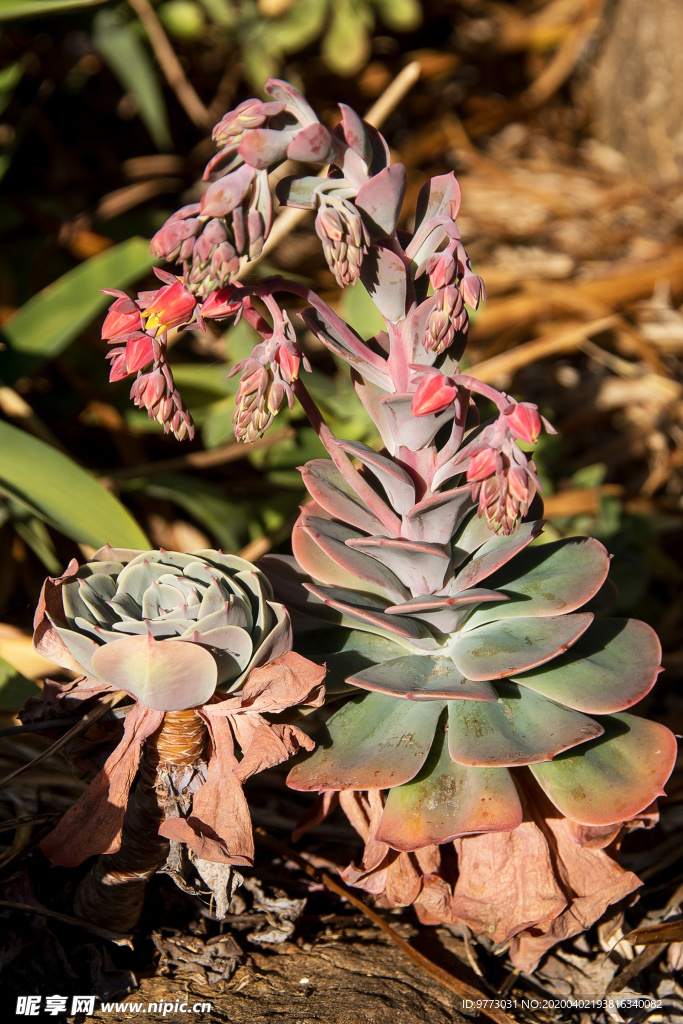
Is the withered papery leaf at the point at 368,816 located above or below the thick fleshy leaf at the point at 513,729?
below

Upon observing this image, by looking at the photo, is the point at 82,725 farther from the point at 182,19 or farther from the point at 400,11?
→ the point at 400,11

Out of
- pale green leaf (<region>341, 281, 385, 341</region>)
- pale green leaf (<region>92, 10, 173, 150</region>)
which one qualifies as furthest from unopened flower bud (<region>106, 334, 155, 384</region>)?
pale green leaf (<region>92, 10, 173, 150</region>)

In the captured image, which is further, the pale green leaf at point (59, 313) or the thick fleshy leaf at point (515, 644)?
the pale green leaf at point (59, 313)

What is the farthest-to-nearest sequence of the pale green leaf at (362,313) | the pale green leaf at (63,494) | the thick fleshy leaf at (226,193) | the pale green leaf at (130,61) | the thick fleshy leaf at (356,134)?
1. the pale green leaf at (130,61)
2. the pale green leaf at (362,313)
3. the pale green leaf at (63,494)
4. the thick fleshy leaf at (356,134)
5. the thick fleshy leaf at (226,193)

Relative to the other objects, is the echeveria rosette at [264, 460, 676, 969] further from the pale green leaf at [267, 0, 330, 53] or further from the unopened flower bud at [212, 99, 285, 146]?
the pale green leaf at [267, 0, 330, 53]

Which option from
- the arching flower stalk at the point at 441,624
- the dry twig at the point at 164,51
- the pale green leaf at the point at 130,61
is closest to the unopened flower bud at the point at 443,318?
the arching flower stalk at the point at 441,624

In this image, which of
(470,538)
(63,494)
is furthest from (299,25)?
(470,538)

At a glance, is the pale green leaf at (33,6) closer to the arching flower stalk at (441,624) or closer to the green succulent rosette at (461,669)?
the arching flower stalk at (441,624)
